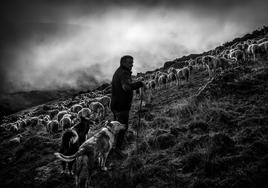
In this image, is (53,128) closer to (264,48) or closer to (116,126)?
(116,126)

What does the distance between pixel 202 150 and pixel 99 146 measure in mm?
2639

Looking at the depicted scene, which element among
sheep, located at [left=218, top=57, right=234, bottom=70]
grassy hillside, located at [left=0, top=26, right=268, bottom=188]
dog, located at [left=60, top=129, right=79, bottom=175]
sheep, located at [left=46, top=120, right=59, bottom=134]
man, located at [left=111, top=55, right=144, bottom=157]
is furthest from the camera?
sheep, located at [left=218, top=57, right=234, bottom=70]

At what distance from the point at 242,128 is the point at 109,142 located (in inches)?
144

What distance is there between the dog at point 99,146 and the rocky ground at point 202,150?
53 centimetres

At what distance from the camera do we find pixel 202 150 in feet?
16.7

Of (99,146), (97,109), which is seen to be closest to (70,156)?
(99,146)

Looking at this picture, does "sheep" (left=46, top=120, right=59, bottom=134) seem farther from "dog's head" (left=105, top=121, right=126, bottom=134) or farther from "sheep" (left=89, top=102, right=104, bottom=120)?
"dog's head" (left=105, top=121, right=126, bottom=134)

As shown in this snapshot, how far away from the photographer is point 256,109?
6363 millimetres

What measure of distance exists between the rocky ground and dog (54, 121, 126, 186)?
0.53 metres

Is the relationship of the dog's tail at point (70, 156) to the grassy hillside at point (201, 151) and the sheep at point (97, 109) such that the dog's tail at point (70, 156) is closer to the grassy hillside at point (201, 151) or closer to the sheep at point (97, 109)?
the grassy hillside at point (201, 151)

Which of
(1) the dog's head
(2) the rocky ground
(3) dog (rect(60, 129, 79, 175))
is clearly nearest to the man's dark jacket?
(1) the dog's head

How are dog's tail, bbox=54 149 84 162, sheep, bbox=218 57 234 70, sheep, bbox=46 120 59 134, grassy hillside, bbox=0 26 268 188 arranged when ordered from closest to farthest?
grassy hillside, bbox=0 26 268 188 < dog's tail, bbox=54 149 84 162 < sheep, bbox=46 120 59 134 < sheep, bbox=218 57 234 70

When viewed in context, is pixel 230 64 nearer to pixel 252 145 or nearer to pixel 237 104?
pixel 237 104

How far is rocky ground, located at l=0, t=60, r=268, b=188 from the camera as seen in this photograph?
416cm
